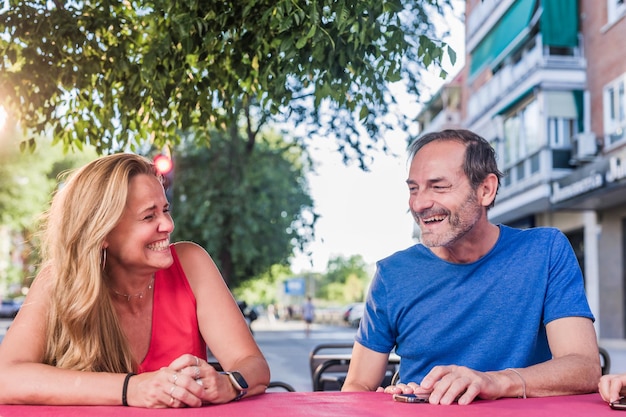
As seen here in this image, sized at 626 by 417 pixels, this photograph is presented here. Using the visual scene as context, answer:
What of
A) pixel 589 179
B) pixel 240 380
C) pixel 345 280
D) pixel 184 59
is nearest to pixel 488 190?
pixel 240 380

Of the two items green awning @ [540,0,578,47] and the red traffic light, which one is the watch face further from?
green awning @ [540,0,578,47]

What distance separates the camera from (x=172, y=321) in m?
3.16

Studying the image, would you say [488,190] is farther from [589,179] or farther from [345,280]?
[345,280]

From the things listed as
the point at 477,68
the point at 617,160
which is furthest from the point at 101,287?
the point at 477,68

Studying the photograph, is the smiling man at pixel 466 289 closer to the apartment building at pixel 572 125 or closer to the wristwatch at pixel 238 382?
the wristwatch at pixel 238 382

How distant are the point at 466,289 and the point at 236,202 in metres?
13.2

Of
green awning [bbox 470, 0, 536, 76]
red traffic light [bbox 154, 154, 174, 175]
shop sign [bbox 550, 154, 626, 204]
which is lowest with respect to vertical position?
red traffic light [bbox 154, 154, 174, 175]

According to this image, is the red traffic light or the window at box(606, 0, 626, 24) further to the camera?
the window at box(606, 0, 626, 24)

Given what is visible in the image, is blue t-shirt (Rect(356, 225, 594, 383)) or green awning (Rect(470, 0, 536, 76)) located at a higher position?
green awning (Rect(470, 0, 536, 76))

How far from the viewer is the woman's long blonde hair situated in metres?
2.82

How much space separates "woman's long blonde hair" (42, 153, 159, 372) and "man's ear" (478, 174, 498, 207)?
1.31 m

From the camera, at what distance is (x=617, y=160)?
789 inches

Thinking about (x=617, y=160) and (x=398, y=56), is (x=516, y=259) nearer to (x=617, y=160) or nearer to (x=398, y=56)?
(x=398, y=56)

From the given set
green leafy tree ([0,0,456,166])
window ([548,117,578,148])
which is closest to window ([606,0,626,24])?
Result: window ([548,117,578,148])
